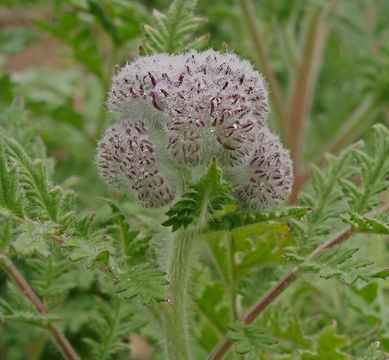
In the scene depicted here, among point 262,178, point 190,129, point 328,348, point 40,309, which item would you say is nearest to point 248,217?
point 262,178

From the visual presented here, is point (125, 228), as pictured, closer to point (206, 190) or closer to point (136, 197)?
point (136, 197)

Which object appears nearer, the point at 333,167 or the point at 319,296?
the point at 333,167

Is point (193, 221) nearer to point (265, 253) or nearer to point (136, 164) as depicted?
point (136, 164)

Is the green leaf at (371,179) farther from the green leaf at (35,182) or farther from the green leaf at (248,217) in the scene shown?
the green leaf at (35,182)

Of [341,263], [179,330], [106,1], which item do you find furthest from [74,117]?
[341,263]

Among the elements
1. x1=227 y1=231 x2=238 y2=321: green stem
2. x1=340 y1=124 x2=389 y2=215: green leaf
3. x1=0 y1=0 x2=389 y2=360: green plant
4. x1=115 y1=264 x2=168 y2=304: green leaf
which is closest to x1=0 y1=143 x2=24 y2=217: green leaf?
x1=0 y1=0 x2=389 y2=360: green plant

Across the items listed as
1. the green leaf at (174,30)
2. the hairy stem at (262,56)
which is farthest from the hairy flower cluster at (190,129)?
the hairy stem at (262,56)
